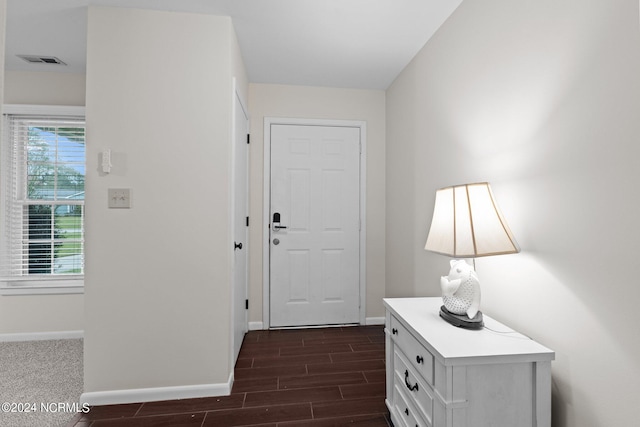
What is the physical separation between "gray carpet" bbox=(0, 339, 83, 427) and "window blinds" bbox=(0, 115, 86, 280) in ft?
2.11

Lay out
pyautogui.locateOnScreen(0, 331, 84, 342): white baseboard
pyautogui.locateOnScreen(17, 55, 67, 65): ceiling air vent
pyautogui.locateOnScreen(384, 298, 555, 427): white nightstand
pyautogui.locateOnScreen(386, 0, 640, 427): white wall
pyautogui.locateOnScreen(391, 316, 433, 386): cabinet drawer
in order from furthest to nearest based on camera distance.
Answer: pyautogui.locateOnScreen(0, 331, 84, 342): white baseboard
pyautogui.locateOnScreen(17, 55, 67, 65): ceiling air vent
pyautogui.locateOnScreen(391, 316, 433, 386): cabinet drawer
pyautogui.locateOnScreen(384, 298, 555, 427): white nightstand
pyautogui.locateOnScreen(386, 0, 640, 427): white wall

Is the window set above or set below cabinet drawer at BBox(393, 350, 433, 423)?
above

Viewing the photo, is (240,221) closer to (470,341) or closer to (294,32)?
(294,32)

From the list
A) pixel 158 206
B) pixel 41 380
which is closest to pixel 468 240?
pixel 158 206

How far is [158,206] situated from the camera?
203cm

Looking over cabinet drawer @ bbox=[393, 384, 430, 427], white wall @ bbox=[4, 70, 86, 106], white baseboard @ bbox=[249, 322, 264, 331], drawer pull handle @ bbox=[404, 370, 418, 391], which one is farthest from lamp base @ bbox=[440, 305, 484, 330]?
white wall @ bbox=[4, 70, 86, 106]

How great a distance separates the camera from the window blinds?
2889mm

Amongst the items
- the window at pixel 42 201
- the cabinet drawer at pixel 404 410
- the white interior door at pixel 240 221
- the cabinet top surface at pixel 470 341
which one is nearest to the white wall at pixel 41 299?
the window at pixel 42 201

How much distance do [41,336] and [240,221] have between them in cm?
Result: 217

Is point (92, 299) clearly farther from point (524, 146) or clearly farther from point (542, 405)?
point (524, 146)

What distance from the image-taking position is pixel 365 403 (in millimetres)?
1938

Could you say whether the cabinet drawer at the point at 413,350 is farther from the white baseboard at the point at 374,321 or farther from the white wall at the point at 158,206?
the white baseboard at the point at 374,321

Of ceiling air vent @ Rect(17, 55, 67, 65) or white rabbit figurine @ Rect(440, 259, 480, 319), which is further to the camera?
ceiling air vent @ Rect(17, 55, 67, 65)

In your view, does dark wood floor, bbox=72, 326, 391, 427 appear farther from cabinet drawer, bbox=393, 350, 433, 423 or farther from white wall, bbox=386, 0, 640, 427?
white wall, bbox=386, 0, 640, 427
